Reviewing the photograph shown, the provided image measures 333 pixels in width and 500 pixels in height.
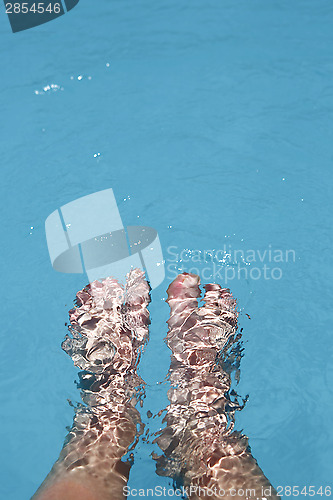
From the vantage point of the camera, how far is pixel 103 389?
6.38ft

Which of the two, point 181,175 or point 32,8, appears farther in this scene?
point 32,8

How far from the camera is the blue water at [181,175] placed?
2.13 meters

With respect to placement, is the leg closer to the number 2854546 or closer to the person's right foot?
the person's right foot

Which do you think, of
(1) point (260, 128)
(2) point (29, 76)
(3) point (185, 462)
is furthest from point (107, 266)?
(2) point (29, 76)

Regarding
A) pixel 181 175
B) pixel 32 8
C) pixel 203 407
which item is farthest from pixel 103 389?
pixel 32 8

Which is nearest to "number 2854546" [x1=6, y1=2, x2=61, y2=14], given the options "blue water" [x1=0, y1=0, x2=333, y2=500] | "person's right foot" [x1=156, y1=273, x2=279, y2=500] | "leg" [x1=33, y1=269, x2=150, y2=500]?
"blue water" [x1=0, y1=0, x2=333, y2=500]

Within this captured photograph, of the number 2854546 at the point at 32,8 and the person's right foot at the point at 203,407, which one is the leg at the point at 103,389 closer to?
the person's right foot at the point at 203,407

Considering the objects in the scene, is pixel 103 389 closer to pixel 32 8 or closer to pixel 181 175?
pixel 181 175

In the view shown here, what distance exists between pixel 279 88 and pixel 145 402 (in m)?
2.13

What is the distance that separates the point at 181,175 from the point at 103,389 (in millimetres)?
1362

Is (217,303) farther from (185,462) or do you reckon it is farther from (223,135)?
(223,135)

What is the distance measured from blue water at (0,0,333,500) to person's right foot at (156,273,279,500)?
0.51 ft

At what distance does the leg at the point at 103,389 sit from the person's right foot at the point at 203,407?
15cm

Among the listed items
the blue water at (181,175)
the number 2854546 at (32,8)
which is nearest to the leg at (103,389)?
the blue water at (181,175)
